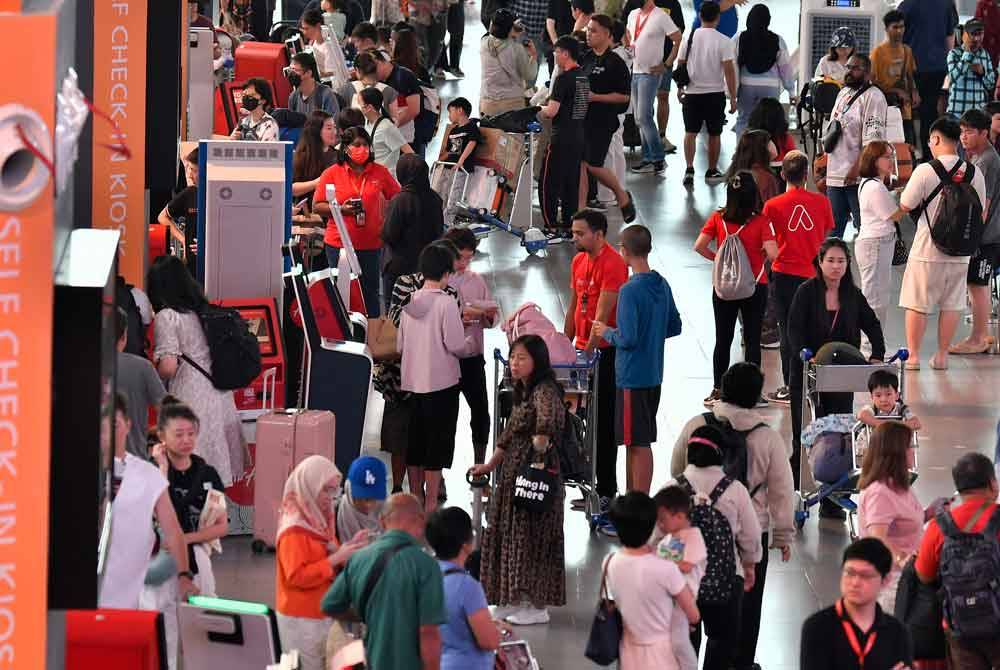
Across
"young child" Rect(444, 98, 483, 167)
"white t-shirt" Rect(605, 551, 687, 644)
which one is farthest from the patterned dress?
"young child" Rect(444, 98, 483, 167)

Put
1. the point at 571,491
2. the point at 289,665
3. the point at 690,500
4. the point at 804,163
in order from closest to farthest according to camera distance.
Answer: the point at 289,665
the point at 690,500
the point at 571,491
the point at 804,163

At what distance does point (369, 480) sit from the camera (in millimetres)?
6938

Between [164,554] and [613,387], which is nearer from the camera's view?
[164,554]

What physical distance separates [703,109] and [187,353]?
9.81 meters

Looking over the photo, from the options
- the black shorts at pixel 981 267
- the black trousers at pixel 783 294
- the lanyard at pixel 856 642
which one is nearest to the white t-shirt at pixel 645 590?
the lanyard at pixel 856 642

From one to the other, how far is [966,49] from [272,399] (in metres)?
10.7

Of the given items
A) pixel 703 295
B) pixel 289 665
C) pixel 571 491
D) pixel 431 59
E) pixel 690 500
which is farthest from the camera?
pixel 431 59

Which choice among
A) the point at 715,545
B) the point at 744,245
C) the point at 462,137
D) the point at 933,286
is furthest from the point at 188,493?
the point at 462,137

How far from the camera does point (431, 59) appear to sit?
2319 centimetres

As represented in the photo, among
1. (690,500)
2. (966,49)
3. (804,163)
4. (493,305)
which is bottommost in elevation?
(690,500)

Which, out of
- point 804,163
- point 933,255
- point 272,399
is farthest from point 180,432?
point 933,255

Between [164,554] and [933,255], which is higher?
[933,255]

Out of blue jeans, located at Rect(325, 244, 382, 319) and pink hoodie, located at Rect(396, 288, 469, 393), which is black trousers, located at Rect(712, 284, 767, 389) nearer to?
blue jeans, located at Rect(325, 244, 382, 319)

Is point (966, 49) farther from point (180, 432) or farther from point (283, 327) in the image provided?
point (180, 432)
